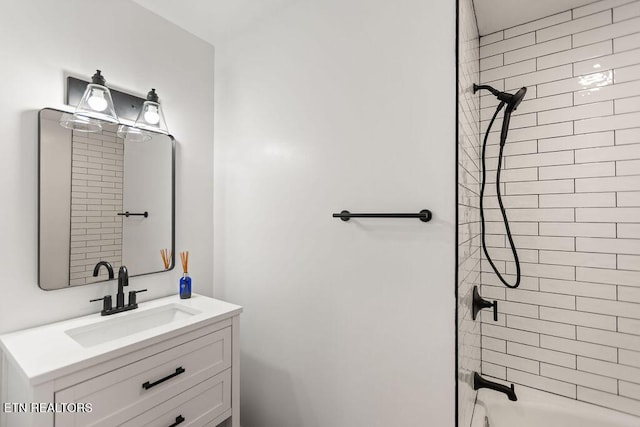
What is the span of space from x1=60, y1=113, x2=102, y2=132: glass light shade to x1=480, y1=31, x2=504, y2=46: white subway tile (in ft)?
6.98

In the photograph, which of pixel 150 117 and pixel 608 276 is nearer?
pixel 608 276

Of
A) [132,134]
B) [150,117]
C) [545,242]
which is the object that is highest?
[150,117]

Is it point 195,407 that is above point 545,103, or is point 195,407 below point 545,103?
below

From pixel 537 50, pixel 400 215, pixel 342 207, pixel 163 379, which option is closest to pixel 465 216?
pixel 400 215

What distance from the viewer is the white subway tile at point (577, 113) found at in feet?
4.50

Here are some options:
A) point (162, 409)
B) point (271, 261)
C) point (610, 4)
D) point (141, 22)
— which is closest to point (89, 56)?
point (141, 22)

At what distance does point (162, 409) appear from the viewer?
1100mm

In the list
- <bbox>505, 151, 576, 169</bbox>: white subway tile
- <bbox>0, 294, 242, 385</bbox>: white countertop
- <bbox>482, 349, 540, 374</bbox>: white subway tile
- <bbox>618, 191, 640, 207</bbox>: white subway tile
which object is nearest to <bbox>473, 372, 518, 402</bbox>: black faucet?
<bbox>482, 349, 540, 374</bbox>: white subway tile

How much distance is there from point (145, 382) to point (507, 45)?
2406 mm

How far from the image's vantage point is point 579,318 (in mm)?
1419

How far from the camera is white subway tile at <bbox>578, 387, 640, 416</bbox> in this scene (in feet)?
4.28

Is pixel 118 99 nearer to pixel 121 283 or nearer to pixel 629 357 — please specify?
pixel 121 283

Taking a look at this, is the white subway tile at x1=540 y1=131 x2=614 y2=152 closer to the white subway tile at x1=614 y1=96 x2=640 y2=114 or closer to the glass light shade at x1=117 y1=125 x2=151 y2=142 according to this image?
the white subway tile at x1=614 y1=96 x2=640 y2=114

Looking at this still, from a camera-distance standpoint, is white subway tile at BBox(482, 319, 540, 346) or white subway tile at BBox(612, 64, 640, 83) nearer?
white subway tile at BBox(612, 64, 640, 83)
